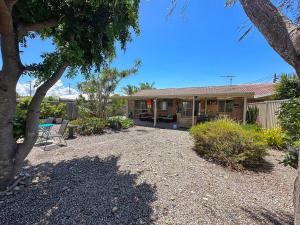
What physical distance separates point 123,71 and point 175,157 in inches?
346

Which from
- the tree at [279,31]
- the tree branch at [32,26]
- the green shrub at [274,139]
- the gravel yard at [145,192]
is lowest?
the gravel yard at [145,192]

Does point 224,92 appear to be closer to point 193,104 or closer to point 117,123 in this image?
point 193,104

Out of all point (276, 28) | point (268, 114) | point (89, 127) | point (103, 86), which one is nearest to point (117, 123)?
point (89, 127)

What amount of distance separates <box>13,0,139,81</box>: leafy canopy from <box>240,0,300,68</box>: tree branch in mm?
2947

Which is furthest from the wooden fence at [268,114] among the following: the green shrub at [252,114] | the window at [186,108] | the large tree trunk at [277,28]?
the large tree trunk at [277,28]

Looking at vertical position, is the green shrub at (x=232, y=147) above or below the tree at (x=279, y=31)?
below

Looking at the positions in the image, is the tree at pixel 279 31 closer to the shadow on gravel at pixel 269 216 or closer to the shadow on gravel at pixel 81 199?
the shadow on gravel at pixel 269 216

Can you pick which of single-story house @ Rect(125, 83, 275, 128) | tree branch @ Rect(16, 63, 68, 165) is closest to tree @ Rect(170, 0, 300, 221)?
tree branch @ Rect(16, 63, 68, 165)

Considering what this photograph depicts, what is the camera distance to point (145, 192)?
152 inches

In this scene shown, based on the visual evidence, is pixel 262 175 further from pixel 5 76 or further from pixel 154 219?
pixel 5 76

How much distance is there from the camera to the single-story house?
1465cm

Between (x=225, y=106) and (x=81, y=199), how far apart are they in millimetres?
16432

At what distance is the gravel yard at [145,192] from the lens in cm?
312

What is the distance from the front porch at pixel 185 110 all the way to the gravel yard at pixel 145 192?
8841 millimetres
